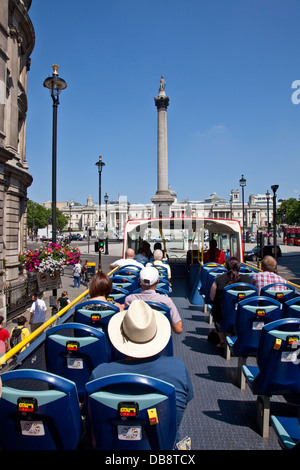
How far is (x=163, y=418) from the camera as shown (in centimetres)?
234

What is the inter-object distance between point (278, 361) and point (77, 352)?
210 centimetres

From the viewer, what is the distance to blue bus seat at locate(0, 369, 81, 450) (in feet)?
7.59

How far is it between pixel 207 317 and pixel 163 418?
736 cm

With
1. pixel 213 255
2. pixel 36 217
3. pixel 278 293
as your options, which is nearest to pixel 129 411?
pixel 278 293

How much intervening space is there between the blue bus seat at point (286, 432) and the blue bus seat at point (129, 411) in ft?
4.09

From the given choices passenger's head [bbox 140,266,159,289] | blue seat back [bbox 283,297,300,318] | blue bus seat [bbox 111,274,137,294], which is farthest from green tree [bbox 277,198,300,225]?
passenger's head [bbox 140,266,159,289]

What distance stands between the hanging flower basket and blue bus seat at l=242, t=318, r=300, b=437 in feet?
29.1

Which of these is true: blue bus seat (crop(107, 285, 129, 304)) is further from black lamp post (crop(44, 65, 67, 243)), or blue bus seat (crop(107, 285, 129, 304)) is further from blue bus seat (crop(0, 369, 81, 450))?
black lamp post (crop(44, 65, 67, 243))

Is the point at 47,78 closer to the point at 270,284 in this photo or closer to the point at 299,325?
the point at 270,284

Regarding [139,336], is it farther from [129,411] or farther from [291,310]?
[291,310]

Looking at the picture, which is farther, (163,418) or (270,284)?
(270,284)

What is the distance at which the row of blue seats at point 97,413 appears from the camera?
7.39 feet
